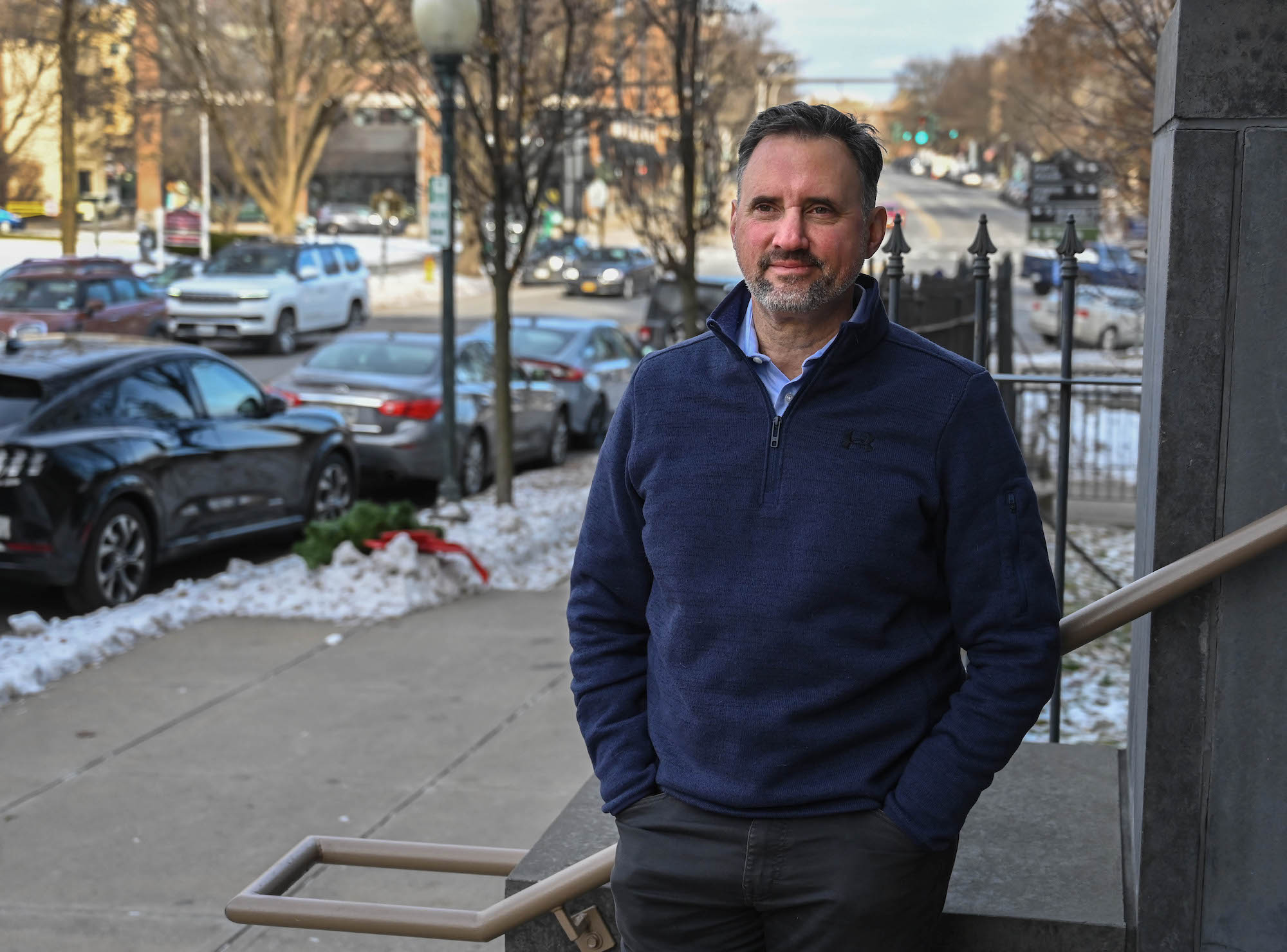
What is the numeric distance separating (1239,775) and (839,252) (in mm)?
1136

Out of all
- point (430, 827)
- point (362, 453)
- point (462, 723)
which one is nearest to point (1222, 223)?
point (430, 827)

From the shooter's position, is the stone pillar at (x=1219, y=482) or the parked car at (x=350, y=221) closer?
the stone pillar at (x=1219, y=482)

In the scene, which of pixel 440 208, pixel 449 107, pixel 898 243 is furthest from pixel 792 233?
pixel 440 208

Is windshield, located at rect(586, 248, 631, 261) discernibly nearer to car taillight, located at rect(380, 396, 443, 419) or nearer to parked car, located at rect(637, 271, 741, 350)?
parked car, located at rect(637, 271, 741, 350)

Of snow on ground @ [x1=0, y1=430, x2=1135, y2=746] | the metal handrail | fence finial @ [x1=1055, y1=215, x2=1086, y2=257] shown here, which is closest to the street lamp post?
snow on ground @ [x1=0, y1=430, x2=1135, y2=746]

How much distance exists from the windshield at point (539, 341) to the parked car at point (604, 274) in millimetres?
25842

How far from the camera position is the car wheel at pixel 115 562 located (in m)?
8.59

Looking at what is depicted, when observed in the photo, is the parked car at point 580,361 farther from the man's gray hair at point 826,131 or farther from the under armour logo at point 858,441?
the under armour logo at point 858,441

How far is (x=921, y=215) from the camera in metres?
76.8

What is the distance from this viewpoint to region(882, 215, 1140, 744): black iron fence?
3934mm

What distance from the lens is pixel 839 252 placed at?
7.61 ft

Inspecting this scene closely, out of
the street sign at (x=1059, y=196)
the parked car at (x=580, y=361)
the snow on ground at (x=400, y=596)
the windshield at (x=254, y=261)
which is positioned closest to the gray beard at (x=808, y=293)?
the snow on ground at (x=400, y=596)

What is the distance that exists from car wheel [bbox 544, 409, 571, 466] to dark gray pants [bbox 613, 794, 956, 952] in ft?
43.4

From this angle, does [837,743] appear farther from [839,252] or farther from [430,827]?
[430,827]
